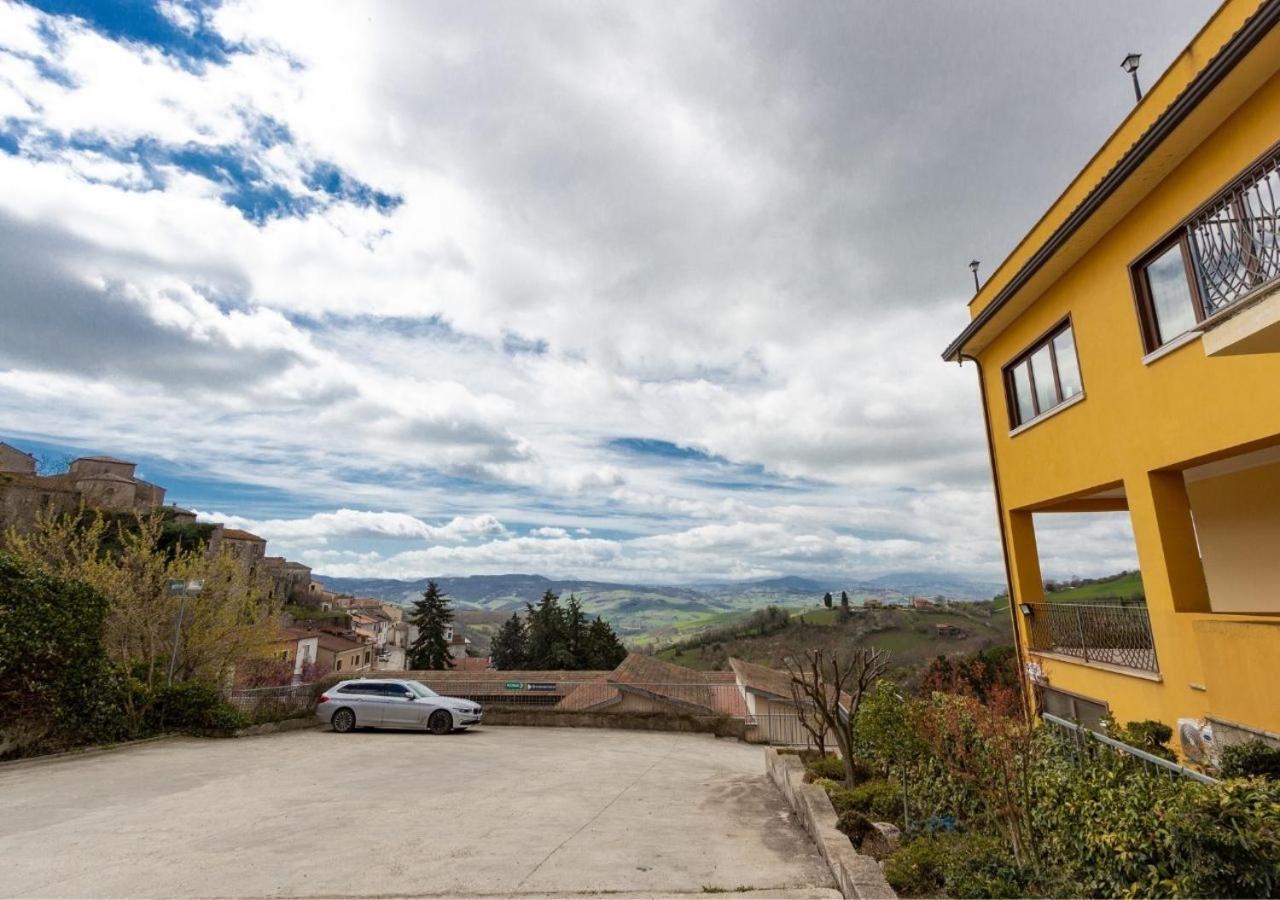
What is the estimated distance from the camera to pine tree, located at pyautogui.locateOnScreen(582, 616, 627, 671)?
205 ft

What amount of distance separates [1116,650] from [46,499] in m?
74.2

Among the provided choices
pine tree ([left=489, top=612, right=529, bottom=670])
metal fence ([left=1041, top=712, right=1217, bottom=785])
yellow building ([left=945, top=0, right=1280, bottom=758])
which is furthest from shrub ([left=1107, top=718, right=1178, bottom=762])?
pine tree ([left=489, top=612, right=529, bottom=670])

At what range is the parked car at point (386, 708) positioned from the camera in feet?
53.6

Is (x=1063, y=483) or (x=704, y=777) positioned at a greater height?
(x=1063, y=483)

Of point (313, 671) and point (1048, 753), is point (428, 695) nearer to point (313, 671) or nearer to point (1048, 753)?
point (1048, 753)

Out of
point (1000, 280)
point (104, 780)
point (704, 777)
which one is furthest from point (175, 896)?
point (1000, 280)

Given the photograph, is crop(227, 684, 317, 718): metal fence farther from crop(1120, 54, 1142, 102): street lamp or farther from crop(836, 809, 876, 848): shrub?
crop(1120, 54, 1142, 102): street lamp

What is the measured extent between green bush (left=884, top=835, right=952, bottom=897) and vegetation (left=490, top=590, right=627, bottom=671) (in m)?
59.6

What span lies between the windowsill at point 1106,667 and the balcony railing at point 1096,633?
0.05m

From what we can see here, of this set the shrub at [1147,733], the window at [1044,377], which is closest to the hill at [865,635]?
the window at [1044,377]

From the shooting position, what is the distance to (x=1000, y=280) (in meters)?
11.8

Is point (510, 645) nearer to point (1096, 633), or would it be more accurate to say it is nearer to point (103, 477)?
point (103, 477)

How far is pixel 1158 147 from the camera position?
7.05m

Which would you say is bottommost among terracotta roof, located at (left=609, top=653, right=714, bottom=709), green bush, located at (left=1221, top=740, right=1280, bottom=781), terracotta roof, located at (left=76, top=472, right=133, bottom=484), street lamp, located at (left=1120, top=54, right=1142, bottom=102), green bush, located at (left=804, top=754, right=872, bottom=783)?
terracotta roof, located at (left=609, top=653, right=714, bottom=709)
